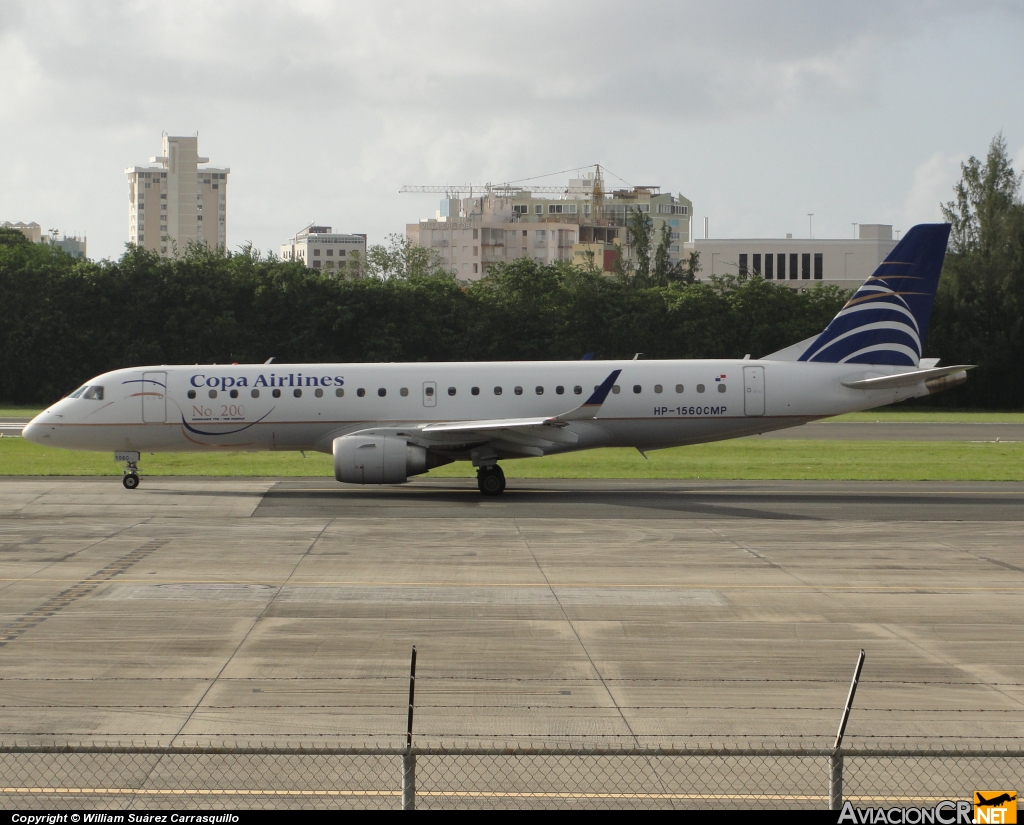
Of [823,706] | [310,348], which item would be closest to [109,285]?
[310,348]

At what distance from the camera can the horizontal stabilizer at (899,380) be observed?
30.2m

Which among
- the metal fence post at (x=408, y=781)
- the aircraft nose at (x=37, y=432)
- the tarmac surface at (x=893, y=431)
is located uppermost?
the aircraft nose at (x=37, y=432)

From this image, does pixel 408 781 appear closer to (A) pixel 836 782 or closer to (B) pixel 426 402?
(A) pixel 836 782

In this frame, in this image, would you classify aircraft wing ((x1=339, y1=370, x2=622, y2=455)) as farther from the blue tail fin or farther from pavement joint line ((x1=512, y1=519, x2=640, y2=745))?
the blue tail fin

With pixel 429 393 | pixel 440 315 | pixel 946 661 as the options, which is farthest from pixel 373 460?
pixel 440 315

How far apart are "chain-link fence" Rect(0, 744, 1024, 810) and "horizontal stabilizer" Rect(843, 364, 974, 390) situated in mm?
21485

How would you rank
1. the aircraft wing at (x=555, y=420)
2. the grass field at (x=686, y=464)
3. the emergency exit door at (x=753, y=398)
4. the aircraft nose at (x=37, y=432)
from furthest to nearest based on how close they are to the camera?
the grass field at (x=686, y=464) → the aircraft nose at (x=37, y=432) → the emergency exit door at (x=753, y=398) → the aircraft wing at (x=555, y=420)

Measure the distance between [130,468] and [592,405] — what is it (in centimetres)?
1283

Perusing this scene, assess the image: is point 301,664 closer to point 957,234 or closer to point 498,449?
point 498,449

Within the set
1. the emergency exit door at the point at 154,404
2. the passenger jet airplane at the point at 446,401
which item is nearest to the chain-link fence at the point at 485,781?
the passenger jet airplane at the point at 446,401

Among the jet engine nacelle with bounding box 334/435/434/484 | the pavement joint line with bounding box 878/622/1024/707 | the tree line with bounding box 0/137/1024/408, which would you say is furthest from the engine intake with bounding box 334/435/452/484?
the tree line with bounding box 0/137/1024/408

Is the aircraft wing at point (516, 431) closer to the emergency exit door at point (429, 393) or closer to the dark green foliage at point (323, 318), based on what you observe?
the emergency exit door at point (429, 393)

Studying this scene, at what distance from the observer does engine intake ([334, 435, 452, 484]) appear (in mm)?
29672

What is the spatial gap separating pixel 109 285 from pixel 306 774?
7646 centimetres
